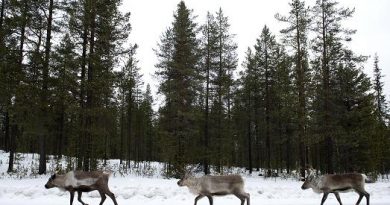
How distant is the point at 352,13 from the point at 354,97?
24.0 ft

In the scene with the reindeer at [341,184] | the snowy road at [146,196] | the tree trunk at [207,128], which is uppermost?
the tree trunk at [207,128]

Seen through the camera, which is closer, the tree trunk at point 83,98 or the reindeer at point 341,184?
the reindeer at point 341,184

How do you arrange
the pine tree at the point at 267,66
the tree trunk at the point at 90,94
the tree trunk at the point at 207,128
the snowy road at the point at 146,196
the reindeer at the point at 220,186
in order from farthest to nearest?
the pine tree at the point at 267,66 < the tree trunk at the point at 207,128 < the tree trunk at the point at 90,94 < the snowy road at the point at 146,196 < the reindeer at the point at 220,186

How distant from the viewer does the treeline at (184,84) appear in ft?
73.8

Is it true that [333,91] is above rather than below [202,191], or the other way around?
above

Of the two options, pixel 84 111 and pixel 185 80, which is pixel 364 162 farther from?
pixel 84 111

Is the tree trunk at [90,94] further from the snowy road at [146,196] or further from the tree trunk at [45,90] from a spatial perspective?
the snowy road at [146,196]

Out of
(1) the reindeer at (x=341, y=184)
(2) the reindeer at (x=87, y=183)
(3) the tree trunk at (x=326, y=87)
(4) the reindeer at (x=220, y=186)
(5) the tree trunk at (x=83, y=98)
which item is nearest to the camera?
(2) the reindeer at (x=87, y=183)

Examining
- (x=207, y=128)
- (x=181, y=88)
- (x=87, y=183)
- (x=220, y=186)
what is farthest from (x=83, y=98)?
(x=220, y=186)

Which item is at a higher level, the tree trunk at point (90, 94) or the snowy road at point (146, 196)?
the tree trunk at point (90, 94)

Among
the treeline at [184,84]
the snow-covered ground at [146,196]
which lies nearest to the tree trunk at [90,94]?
the treeline at [184,84]

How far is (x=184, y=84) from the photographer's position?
92.8ft

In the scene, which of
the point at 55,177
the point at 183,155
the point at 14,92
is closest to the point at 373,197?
the point at 183,155

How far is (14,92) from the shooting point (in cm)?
2172
